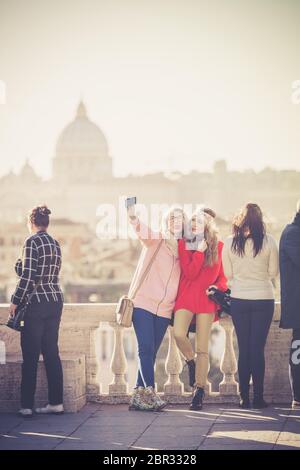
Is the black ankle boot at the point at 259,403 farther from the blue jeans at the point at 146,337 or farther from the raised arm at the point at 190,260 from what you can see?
the raised arm at the point at 190,260

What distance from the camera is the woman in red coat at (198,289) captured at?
28.9 feet

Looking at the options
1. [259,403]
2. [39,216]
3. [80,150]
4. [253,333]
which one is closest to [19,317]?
[39,216]

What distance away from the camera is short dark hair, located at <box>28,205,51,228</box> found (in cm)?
878

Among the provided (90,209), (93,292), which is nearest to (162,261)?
(93,292)

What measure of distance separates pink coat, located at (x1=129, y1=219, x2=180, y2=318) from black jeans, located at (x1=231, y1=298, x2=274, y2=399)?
0.43 metres

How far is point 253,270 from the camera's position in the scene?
881 cm

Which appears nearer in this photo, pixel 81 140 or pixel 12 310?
pixel 12 310

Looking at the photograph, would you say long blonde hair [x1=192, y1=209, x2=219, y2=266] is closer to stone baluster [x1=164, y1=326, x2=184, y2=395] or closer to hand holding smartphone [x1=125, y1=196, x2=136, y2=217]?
hand holding smartphone [x1=125, y1=196, x2=136, y2=217]

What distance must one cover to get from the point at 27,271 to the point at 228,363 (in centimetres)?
168

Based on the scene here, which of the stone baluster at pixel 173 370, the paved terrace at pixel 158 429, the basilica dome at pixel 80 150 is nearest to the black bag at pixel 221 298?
the stone baluster at pixel 173 370

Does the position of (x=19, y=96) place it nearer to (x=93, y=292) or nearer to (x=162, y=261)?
(x=93, y=292)

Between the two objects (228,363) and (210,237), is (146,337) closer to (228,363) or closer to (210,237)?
Answer: (210,237)

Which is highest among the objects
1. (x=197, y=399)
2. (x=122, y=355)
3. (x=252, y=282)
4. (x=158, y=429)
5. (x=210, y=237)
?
(x=210, y=237)

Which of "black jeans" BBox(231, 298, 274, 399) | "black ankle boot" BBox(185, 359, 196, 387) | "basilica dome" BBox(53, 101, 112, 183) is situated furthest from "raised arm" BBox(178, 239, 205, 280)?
"basilica dome" BBox(53, 101, 112, 183)
